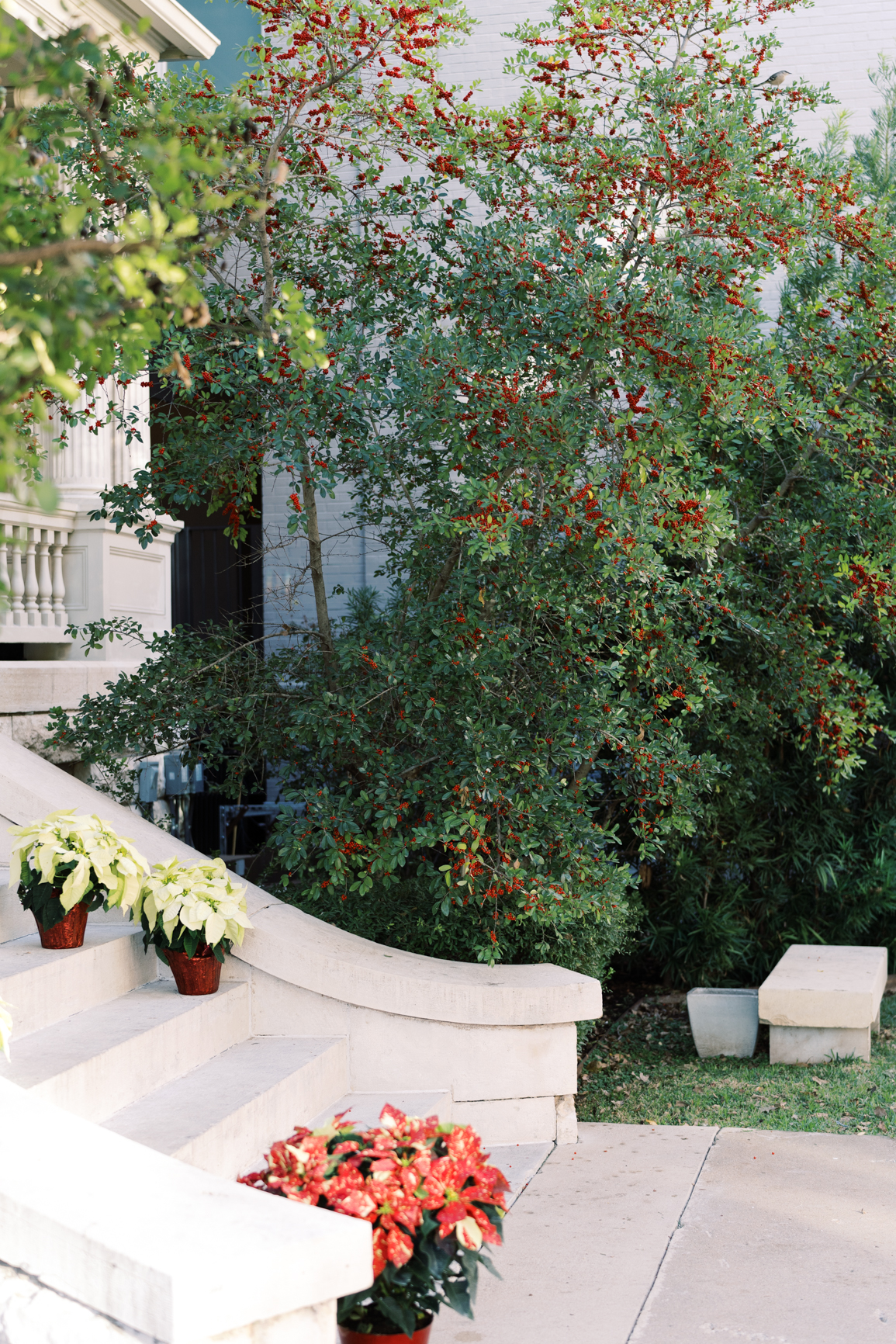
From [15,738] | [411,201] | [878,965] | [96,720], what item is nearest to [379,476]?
[411,201]

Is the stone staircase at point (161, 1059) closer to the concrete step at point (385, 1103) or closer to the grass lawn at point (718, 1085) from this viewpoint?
the concrete step at point (385, 1103)

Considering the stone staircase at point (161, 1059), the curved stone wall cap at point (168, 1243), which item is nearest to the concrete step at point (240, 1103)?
the stone staircase at point (161, 1059)

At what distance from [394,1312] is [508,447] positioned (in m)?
2.76

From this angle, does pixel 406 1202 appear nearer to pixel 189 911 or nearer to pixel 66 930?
pixel 189 911

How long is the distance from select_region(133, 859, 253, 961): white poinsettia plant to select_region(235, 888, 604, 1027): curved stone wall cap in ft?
0.75

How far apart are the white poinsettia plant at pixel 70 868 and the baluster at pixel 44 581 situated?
253cm

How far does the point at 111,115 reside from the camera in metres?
4.64

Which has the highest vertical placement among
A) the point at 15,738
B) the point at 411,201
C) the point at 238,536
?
the point at 411,201

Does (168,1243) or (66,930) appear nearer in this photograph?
(168,1243)

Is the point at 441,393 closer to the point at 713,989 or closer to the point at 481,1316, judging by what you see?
the point at 481,1316

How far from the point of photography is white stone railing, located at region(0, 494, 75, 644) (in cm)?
607

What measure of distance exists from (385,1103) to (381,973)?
449mm

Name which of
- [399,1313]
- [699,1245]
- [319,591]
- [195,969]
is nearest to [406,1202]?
[399,1313]

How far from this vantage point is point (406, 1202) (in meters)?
2.37
